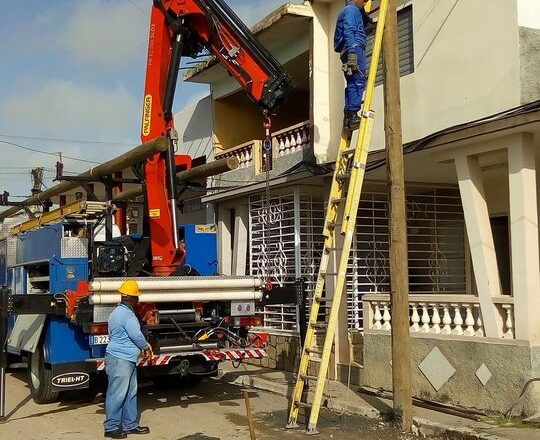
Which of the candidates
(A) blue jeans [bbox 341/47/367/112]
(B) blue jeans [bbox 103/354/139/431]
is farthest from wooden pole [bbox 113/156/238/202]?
(B) blue jeans [bbox 103/354/139/431]

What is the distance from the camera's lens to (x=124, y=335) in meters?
7.80

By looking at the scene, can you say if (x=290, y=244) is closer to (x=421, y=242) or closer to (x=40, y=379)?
(x=421, y=242)

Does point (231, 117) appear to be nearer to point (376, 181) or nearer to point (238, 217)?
point (238, 217)

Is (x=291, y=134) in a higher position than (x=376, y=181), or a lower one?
higher

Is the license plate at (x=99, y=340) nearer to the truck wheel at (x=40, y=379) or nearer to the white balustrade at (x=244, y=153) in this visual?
the truck wheel at (x=40, y=379)

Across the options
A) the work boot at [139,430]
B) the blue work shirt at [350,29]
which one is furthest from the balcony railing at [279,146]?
the work boot at [139,430]

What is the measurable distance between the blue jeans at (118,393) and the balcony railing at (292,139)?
582 cm

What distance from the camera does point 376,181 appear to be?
39.1 ft

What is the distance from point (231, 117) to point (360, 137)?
27.7 ft

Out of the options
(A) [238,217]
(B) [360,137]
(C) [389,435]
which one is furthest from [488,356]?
(A) [238,217]

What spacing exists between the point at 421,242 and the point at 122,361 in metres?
7.04

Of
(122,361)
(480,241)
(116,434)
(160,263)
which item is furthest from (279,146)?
(116,434)

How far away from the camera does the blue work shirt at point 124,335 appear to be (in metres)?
7.75

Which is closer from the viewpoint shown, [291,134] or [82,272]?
[82,272]
